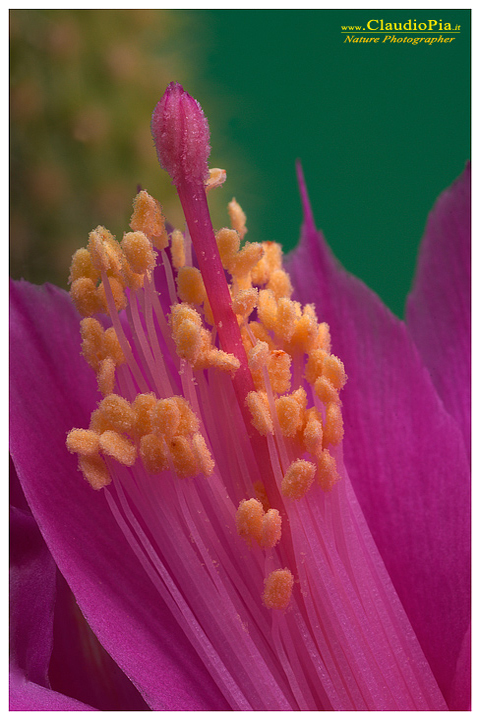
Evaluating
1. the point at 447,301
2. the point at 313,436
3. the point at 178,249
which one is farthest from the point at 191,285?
the point at 447,301

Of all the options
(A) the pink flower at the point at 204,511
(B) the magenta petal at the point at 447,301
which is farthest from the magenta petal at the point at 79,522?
(B) the magenta petal at the point at 447,301

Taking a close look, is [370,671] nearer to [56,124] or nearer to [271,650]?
[271,650]

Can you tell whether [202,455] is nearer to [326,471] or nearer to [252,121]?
[326,471]

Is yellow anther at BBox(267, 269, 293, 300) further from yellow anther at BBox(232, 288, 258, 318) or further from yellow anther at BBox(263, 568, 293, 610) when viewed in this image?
yellow anther at BBox(263, 568, 293, 610)

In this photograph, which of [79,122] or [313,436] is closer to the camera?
[313,436]

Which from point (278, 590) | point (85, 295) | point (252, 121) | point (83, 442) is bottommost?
point (278, 590)

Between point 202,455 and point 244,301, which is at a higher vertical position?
point 244,301
